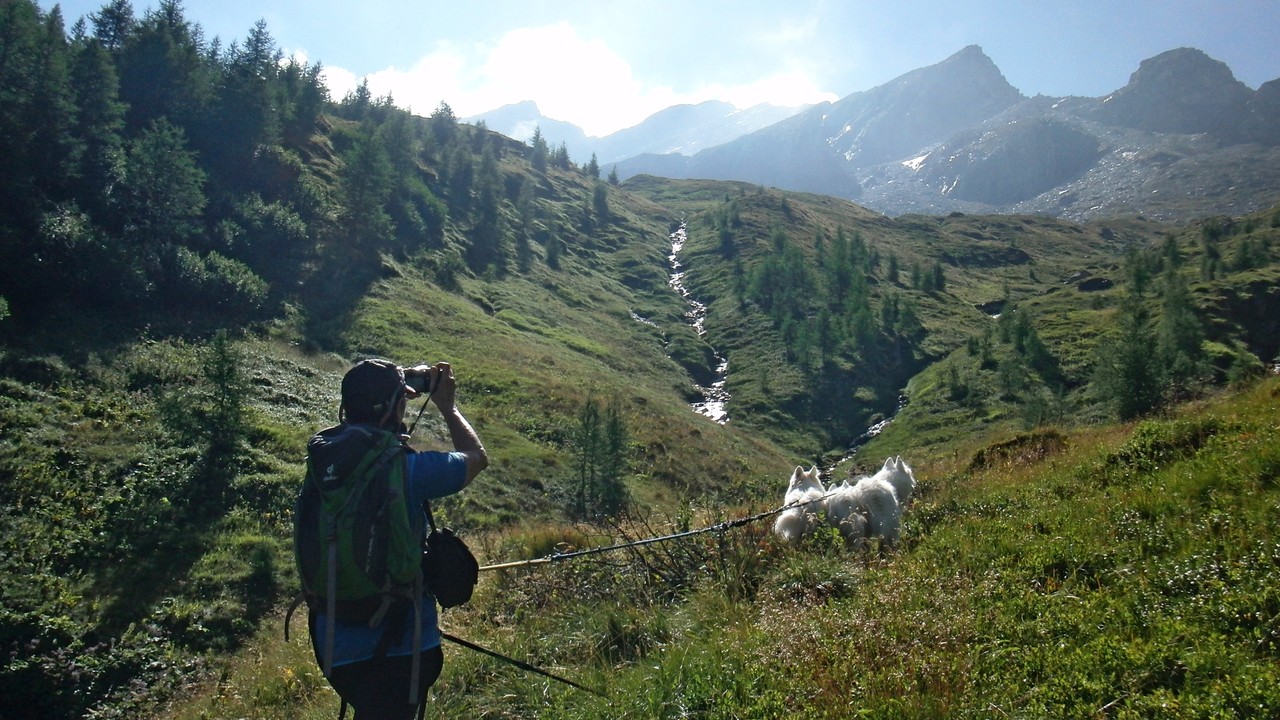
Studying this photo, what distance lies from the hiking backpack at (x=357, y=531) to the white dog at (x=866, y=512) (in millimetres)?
5583

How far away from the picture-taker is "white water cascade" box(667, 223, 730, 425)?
78825 millimetres

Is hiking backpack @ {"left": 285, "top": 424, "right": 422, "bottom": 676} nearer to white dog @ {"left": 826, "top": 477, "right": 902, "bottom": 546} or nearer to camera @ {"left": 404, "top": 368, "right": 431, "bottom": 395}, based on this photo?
camera @ {"left": 404, "top": 368, "right": 431, "bottom": 395}

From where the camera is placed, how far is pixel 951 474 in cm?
1170

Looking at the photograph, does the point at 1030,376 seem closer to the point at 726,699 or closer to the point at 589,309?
the point at 589,309

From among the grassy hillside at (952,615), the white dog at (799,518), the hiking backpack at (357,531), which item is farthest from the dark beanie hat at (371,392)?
the white dog at (799,518)

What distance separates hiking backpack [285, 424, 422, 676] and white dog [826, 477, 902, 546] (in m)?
5.58

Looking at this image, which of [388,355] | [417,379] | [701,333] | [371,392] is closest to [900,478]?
[417,379]

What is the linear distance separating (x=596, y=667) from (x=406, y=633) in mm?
2410

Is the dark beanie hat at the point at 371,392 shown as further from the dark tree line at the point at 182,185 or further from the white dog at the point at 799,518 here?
the dark tree line at the point at 182,185

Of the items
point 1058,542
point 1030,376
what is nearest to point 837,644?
point 1058,542

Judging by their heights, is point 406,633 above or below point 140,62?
below

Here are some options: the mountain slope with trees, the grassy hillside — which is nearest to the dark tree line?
the mountain slope with trees

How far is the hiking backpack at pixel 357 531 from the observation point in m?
3.68

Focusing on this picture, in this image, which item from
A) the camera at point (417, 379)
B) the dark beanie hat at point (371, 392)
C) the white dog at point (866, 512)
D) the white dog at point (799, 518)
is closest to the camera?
the dark beanie hat at point (371, 392)
